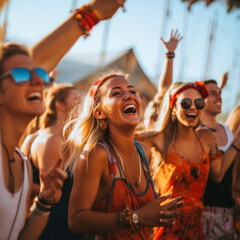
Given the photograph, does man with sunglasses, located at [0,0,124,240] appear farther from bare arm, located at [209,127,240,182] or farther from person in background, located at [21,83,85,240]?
bare arm, located at [209,127,240,182]

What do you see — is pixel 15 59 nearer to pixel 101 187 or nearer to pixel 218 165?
pixel 101 187

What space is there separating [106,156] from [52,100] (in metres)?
1.87

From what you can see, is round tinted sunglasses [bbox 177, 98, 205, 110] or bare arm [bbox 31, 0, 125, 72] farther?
round tinted sunglasses [bbox 177, 98, 205, 110]

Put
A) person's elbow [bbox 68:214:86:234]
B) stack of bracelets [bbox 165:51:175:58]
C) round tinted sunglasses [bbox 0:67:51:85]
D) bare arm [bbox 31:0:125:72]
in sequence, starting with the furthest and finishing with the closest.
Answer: stack of bracelets [bbox 165:51:175:58] → person's elbow [bbox 68:214:86:234] → bare arm [bbox 31:0:125:72] → round tinted sunglasses [bbox 0:67:51:85]

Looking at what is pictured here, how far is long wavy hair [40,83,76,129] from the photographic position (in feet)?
12.1

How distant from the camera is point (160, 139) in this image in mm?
3359

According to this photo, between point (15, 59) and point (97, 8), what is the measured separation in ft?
1.77

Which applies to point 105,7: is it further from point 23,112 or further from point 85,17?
point 23,112

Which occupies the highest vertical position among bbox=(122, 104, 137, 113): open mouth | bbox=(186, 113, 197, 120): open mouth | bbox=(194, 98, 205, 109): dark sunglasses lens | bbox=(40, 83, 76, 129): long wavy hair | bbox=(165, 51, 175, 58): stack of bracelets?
bbox=(165, 51, 175, 58): stack of bracelets

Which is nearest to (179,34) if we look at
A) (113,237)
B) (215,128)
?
(215,128)

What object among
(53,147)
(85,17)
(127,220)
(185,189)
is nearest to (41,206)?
(127,220)

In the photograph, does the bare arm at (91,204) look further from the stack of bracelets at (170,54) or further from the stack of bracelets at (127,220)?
the stack of bracelets at (170,54)

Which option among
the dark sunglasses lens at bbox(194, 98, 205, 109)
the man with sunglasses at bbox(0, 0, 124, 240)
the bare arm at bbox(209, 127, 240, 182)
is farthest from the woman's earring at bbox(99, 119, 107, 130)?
the bare arm at bbox(209, 127, 240, 182)

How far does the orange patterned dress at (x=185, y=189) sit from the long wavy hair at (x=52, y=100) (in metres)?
1.53
